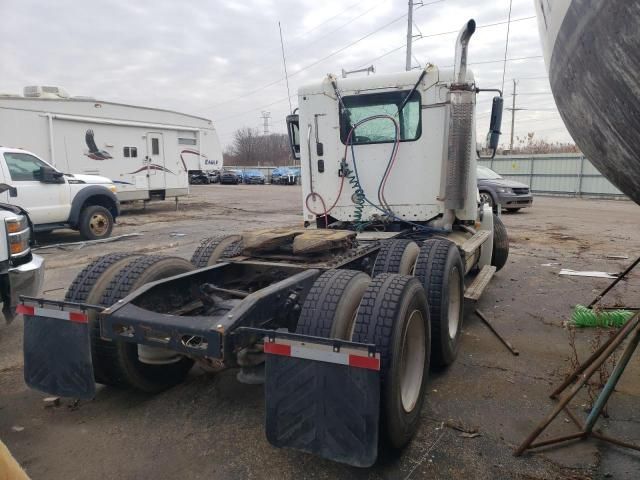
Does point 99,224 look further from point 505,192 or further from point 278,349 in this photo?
point 505,192

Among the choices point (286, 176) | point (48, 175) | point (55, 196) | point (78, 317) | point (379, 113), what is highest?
point (379, 113)

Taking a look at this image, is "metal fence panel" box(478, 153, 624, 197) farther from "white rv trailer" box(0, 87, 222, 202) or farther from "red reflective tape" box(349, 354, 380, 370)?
"red reflective tape" box(349, 354, 380, 370)

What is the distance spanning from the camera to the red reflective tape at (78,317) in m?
3.08

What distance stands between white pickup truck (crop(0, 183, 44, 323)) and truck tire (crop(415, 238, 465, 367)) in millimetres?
3491

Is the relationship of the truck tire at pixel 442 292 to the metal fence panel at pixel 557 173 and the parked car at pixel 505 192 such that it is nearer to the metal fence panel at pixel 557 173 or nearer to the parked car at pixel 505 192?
the parked car at pixel 505 192

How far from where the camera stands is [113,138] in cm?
1537

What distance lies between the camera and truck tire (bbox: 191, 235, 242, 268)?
4527 mm

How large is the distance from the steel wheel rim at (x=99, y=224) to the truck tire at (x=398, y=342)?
31.9ft

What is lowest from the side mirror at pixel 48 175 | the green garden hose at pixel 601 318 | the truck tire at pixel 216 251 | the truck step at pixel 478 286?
the green garden hose at pixel 601 318

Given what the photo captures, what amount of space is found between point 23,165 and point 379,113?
749 cm

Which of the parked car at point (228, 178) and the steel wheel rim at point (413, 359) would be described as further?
the parked car at point (228, 178)

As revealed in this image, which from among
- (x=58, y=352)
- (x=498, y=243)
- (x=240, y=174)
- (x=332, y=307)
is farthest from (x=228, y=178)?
(x=332, y=307)

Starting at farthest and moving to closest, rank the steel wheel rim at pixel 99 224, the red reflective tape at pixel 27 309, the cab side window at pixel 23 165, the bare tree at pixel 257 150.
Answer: the bare tree at pixel 257 150 → the steel wheel rim at pixel 99 224 → the cab side window at pixel 23 165 → the red reflective tape at pixel 27 309

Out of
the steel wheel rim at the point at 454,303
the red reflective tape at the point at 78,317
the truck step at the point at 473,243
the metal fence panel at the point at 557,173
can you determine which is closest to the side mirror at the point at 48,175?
the red reflective tape at the point at 78,317
